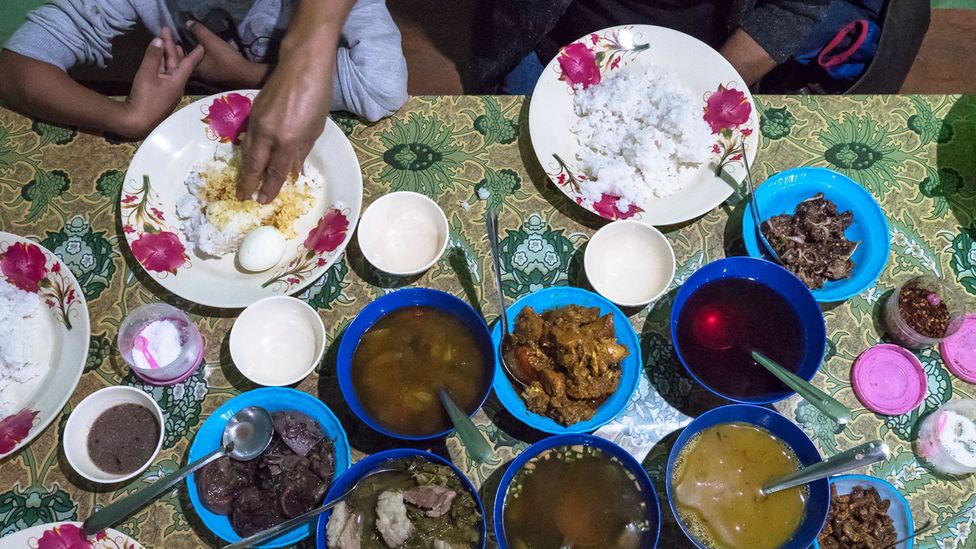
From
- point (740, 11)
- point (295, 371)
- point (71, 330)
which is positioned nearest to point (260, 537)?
point (295, 371)

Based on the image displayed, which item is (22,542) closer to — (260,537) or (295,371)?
(260,537)

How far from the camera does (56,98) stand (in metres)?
1.84

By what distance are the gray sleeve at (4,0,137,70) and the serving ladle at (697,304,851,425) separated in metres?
2.21

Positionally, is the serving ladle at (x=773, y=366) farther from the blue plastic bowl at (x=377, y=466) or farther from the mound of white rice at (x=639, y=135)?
the blue plastic bowl at (x=377, y=466)

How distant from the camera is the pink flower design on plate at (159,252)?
5.61ft

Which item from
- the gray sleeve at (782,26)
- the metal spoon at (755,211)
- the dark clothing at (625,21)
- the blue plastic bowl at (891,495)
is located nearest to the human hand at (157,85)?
the dark clothing at (625,21)

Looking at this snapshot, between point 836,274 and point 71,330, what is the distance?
7.19 ft

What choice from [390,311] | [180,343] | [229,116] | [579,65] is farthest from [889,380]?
[229,116]

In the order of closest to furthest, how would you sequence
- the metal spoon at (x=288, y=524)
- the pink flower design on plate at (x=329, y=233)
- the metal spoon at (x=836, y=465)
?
the metal spoon at (x=836, y=465) → the metal spoon at (x=288, y=524) → the pink flower design on plate at (x=329, y=233)

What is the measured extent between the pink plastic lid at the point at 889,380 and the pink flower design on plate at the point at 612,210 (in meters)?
0.78

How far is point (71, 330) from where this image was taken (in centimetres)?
169

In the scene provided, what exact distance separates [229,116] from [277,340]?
76 cm

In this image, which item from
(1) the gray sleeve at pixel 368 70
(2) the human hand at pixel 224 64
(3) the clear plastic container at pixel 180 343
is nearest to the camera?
(3) the clear plastic container at pixel 180 343

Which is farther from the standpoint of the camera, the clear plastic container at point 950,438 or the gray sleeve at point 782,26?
the gray sleeve at point 782,26
